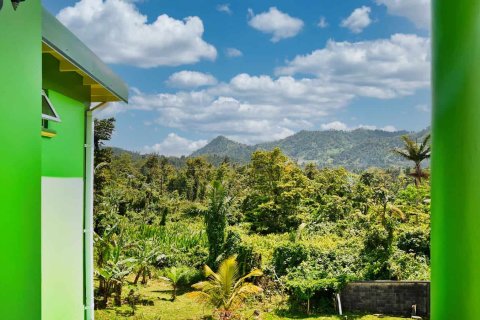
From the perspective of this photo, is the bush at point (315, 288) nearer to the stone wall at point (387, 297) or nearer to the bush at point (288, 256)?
the stone wall at point (387, 297)

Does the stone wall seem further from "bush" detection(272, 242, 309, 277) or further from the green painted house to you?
the green painted house

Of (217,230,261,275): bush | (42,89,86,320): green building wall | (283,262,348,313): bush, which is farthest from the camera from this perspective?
(217,230,261,275): bush

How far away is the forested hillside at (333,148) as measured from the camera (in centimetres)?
14038

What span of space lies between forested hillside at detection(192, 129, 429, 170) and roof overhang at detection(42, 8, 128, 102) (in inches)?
5118

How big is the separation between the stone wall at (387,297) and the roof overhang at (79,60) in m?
7.77

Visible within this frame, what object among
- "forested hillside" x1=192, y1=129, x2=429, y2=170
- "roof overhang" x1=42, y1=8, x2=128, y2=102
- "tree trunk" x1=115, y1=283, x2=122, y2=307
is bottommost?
"tree trunk" x1=115, y1=283, x2=122, y2=307
